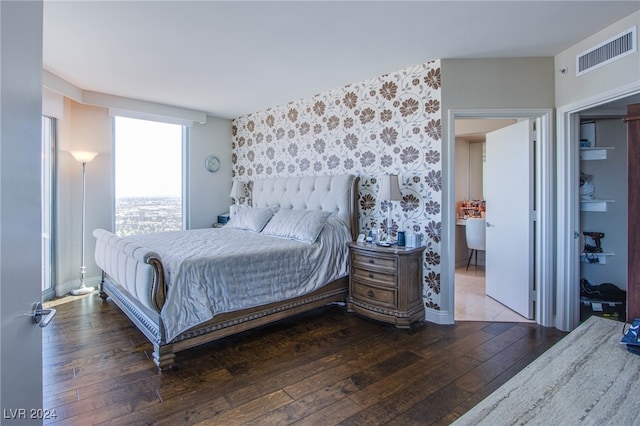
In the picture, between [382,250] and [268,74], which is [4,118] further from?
[268,74]

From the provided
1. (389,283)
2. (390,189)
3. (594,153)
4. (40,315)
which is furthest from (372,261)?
(40,315)

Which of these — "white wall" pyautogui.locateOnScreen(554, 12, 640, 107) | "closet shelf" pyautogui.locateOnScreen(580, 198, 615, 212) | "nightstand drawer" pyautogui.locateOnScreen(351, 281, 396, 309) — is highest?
"white wall" pyautogui.locateOnScreen(554, 12, 640, 107)

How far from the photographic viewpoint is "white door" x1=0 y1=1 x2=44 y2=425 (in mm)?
786

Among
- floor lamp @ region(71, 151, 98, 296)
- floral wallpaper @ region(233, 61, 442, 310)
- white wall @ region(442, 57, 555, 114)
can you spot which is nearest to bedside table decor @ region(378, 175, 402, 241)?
floral wallpaper @ region(233, 61, 442, 310)

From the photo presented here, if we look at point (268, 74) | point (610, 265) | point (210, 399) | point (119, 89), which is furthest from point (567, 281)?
point (119, 89)

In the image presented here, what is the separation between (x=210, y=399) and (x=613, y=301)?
361cm

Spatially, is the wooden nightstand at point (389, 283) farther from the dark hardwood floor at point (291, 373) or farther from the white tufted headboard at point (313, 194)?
the white tufted headboard at point (313, 194)

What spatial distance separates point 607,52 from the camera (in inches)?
102

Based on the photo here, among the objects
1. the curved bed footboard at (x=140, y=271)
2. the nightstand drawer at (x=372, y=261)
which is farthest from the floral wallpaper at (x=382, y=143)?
the curved bed footboard at (x=140, y=271)

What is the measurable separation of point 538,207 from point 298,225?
7.86ft

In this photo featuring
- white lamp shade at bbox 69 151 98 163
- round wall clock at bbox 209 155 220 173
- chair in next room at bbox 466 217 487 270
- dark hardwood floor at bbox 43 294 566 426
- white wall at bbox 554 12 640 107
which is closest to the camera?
dark hardwood floor at bbox 43 294 566 426

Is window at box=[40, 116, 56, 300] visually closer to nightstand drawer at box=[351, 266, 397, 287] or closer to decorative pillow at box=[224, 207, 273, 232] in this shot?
decorative pillow at box=[224, 207, 273, 232]

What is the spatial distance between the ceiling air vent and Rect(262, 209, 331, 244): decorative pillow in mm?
2649

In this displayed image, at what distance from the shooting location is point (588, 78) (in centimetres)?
276
